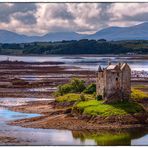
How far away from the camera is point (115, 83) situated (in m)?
54.7

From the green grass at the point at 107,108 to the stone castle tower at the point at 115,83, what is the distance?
933mm

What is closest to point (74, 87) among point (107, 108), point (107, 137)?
point (107, 108)

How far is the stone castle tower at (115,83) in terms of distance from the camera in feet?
178

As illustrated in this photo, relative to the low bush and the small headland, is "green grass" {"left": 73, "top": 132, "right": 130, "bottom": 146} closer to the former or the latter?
the small headland

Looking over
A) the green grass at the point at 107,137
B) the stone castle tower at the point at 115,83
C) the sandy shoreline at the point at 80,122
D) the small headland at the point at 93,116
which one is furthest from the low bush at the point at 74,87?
the green grass at the point at 107,137

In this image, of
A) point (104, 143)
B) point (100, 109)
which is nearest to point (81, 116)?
point (100, 109)

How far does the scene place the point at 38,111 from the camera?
60781 millimetres

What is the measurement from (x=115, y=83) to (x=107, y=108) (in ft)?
11.6

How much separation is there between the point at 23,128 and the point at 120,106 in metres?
9.34

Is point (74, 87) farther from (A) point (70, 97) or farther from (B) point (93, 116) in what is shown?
(B) point (93, 116)

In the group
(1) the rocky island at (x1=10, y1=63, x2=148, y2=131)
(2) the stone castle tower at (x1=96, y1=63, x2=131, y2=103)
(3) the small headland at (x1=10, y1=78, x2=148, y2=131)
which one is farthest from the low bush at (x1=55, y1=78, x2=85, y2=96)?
(2) the stone castle tower at (x1=96, y1=63, x2=131, y2=103)

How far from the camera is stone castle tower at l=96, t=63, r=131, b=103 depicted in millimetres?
54219

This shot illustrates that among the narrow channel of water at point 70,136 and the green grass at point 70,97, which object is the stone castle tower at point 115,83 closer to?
the green grass at point 70,97

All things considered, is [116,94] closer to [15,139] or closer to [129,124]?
[129,124]
